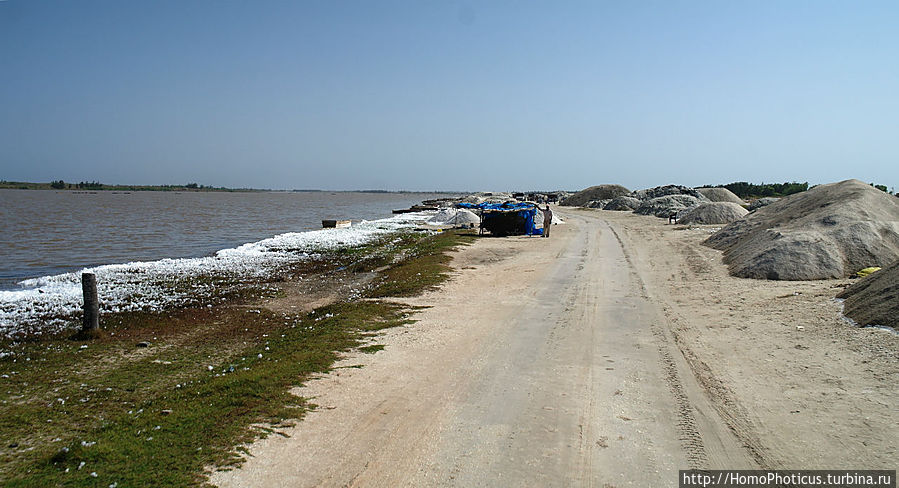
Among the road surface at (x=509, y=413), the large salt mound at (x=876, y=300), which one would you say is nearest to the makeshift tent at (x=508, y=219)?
the road surface at (x=509, y=413)

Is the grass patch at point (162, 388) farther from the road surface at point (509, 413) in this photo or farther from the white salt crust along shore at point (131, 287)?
the white salt crust along shore at point (131, 287)

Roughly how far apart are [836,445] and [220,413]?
678 cm

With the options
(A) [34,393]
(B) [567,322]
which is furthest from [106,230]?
(B) [567,322]

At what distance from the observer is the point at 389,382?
296 inches

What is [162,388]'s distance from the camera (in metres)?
7.72

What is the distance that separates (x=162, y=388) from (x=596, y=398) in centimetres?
619

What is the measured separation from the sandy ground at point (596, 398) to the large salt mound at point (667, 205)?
41.7 metres

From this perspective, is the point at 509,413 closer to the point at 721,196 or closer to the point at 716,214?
the point at 716,214

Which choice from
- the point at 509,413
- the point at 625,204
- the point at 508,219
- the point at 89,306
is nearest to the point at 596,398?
the point at 509,413

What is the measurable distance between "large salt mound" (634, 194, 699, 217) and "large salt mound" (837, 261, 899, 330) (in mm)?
41345

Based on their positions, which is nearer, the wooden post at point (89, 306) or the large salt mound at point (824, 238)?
the wooden post at point (89, 306)

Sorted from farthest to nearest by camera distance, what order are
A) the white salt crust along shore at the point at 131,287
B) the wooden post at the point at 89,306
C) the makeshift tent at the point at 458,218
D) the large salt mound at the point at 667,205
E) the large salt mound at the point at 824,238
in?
the large salt mound at the point at 667,205 → the makeshift tent at the point at 458,218 → the large salt mound at the point at 824,238 → the white salt crust along shore at the point at 131,287 → the wooden post at the point at 89,306

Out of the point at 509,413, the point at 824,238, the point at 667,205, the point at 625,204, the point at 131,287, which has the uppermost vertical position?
the point at 667,205

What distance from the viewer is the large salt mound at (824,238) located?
15180mm
